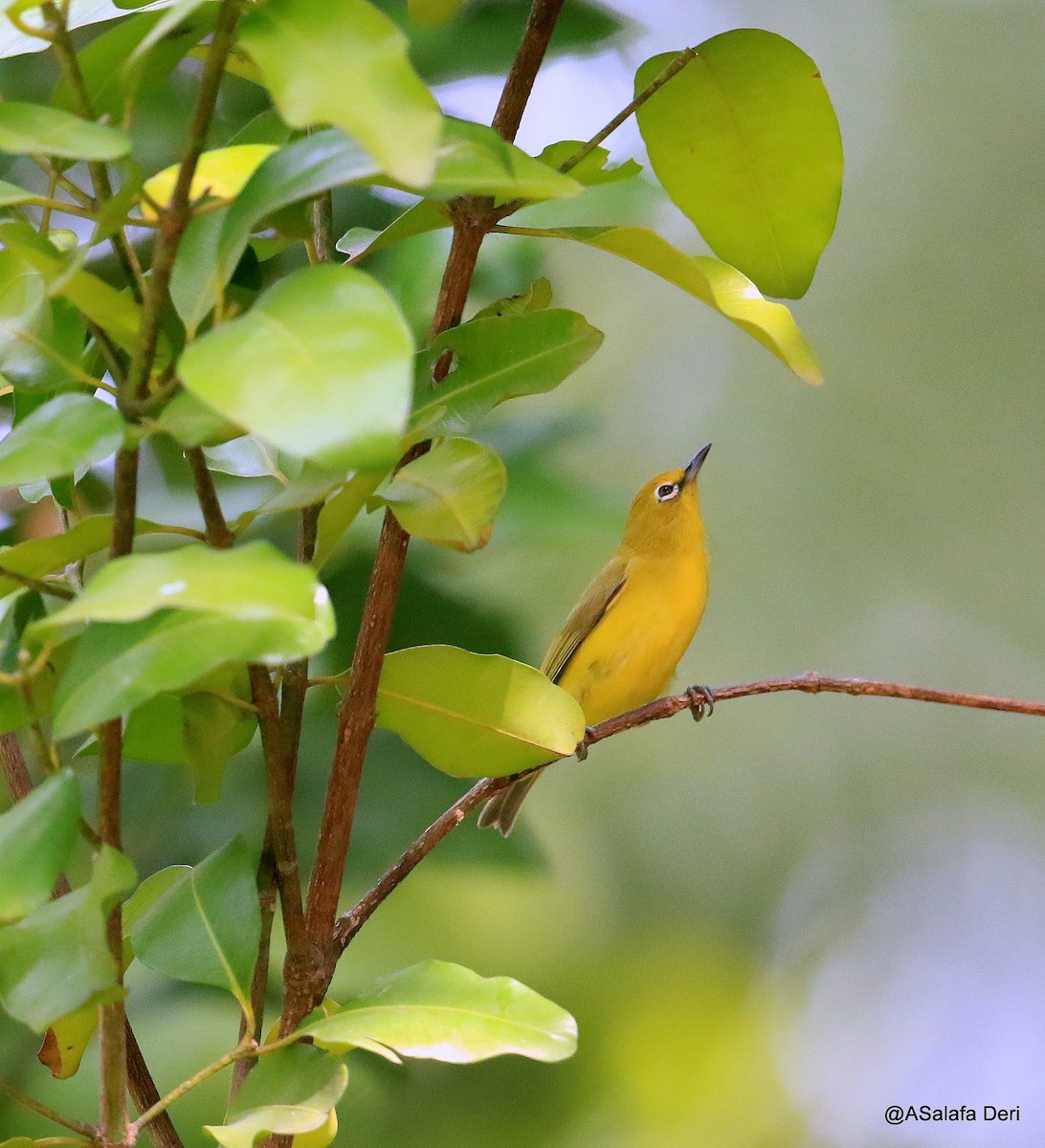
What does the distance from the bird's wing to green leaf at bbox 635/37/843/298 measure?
147 centimetres

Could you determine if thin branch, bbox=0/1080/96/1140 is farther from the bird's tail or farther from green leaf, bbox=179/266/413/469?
the bird's tail

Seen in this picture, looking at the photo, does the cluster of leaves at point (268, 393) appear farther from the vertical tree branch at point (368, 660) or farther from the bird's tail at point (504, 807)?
the bird's tail at point (504, 807)

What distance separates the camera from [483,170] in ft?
1.98

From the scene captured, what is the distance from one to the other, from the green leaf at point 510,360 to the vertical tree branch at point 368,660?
2.3 inches

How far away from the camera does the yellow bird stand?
2363 mm

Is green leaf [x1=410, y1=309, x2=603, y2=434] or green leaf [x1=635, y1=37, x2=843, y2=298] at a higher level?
green leaf [x1=635, y1=37, x2=843, y2=298]

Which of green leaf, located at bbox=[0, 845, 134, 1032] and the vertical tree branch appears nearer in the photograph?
green leaf, located at bbox=[0, 845, 134, 1032]

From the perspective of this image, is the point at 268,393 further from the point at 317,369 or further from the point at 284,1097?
the point at 284,1097

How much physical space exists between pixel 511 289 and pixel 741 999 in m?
2.44

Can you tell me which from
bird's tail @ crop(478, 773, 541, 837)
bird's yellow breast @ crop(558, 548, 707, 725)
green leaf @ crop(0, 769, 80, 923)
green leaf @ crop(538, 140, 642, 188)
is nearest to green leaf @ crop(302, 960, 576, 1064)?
green leaf @ crop(0, 769, 80, 923)

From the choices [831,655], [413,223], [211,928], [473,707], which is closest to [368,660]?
[473,707]

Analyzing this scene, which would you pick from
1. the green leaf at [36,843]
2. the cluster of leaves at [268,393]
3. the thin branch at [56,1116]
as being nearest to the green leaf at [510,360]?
the cluster of leaves at [268,393]

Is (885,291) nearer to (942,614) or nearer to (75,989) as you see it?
(942,614)

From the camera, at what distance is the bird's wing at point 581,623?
2410 millimetres
